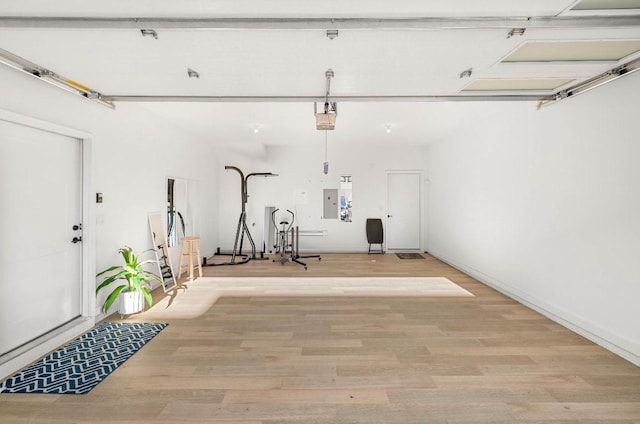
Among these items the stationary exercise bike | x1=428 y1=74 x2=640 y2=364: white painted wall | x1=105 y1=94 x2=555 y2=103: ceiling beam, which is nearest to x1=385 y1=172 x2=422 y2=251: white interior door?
the stationary exercise bike

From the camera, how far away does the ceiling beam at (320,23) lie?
1.97m

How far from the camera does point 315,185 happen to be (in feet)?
26.3

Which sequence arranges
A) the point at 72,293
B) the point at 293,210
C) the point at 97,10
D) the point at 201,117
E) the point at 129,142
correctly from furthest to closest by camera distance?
the point at 293,210
the point at 201,117
the point at 129,142
the point at 72,293
the point at 97,10

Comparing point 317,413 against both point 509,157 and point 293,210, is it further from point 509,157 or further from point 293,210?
point 293,210

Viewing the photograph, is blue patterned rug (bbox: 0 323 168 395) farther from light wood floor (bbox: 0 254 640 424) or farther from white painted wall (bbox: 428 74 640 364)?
white painted wall (bbox: 428 74 640 364)

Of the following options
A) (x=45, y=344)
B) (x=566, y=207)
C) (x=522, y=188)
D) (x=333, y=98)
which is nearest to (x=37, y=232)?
(x=45, y=344)

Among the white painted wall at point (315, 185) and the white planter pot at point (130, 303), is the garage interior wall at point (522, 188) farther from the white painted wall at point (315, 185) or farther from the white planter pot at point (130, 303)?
the white painted wall at point (315, 185)

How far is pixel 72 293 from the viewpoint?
10.5ft

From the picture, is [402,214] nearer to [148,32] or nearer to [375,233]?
[375,233]

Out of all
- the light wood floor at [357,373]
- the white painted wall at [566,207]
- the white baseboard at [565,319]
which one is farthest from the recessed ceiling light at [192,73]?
the white baseboard at [565,319]

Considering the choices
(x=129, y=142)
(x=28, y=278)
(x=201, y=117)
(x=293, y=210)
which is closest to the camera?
(x=28, y=278)

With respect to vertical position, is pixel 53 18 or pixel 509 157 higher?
pixel 53 18

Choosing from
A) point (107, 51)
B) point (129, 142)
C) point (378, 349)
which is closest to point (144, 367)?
point (378, 349)

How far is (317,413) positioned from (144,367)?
150 centimetres
